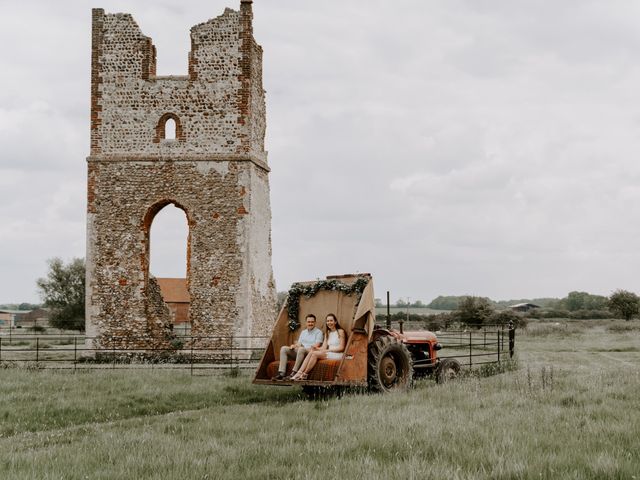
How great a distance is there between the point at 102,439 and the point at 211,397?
4.93 metres

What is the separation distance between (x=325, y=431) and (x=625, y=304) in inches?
2855

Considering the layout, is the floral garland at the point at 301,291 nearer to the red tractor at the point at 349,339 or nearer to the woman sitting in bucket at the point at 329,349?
the red tractor at the point at 349,339

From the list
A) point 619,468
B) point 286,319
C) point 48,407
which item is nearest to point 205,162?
point 286,319

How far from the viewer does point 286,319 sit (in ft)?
47.6

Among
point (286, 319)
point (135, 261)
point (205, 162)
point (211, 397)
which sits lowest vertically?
point (211, 397)

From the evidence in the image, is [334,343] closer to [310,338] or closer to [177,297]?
[310,338]

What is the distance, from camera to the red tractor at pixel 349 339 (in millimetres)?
12836

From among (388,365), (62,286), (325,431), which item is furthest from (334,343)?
(62,286)

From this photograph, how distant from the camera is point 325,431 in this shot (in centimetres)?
912

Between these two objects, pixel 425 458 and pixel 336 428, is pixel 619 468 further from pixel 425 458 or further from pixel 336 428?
pixel 336 428

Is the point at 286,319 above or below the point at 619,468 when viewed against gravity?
above

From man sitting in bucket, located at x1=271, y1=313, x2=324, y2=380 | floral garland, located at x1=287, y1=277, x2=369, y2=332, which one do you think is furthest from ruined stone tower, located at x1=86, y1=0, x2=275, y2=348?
man sitting in bucket, located at x1=271, y1=313, x2=324, y2=380

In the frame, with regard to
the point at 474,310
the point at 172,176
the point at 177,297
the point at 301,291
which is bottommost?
the point at 474,310

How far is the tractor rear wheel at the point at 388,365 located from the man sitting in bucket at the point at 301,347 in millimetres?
1037
